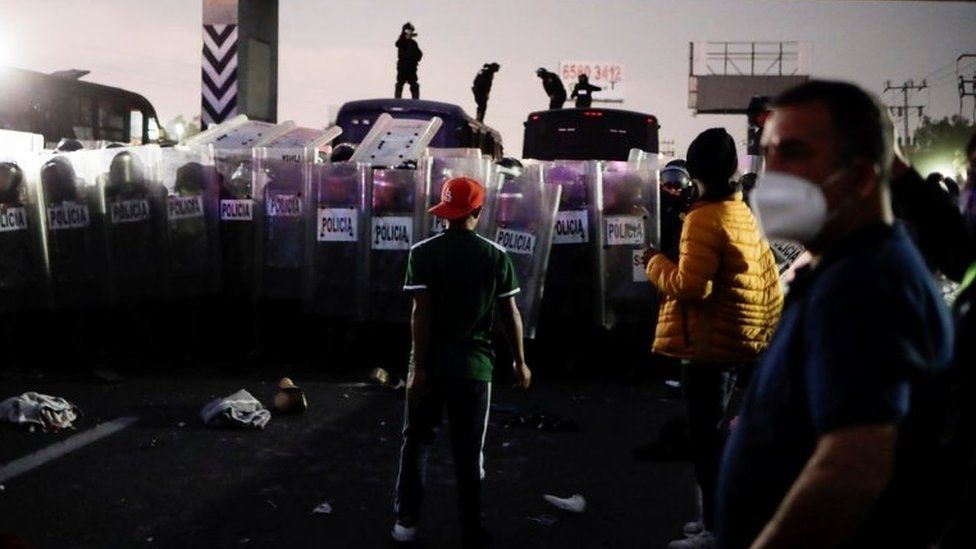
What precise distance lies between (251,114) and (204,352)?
21.4 feet

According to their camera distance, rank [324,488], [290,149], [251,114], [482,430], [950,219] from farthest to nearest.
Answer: [251,114]
[290,149]
[324,488]
[482,430]
[950,219]

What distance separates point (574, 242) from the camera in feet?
33.8

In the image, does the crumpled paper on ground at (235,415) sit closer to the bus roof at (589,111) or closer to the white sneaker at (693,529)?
the white sneaker at (693,529)

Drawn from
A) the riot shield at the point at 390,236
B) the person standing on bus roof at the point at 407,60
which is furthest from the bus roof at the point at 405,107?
the riot shield at the point at 390,236

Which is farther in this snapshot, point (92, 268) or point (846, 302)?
point (92, 268)

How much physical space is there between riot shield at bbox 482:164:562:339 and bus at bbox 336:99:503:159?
7.92m

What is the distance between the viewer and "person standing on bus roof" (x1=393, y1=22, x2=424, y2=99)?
2002cm

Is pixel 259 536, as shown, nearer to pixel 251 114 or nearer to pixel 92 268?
pixel 92 268

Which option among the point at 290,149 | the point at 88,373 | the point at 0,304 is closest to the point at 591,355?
the point at 290,149

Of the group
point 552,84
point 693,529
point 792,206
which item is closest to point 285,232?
point 693,529

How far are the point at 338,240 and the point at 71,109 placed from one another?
13.9 meters

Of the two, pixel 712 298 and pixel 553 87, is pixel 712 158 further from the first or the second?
pixel 553 87

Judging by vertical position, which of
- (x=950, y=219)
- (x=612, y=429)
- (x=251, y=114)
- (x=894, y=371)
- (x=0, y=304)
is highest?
(x=251, y=114)

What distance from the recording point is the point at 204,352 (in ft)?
36.5
